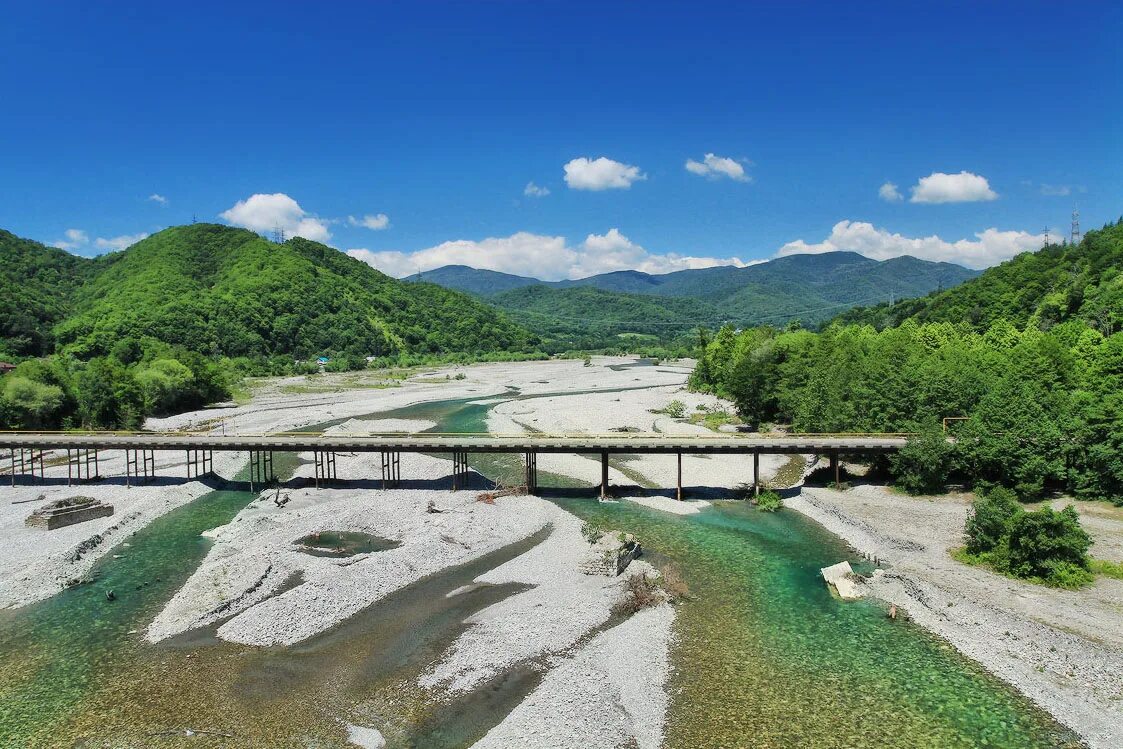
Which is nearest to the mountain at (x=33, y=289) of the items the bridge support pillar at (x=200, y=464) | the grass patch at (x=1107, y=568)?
the bridge support pillar at (x=200, y=464)

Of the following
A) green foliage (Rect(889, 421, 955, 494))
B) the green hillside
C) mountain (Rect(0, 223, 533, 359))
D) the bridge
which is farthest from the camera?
the green hillside

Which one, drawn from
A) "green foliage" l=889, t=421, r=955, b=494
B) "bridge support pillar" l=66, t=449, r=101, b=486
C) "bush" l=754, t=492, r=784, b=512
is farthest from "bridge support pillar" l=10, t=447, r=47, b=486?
"green foliage" l=889, t=421, r=955, b=494

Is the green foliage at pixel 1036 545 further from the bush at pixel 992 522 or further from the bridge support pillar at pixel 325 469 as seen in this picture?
the bridge support pillar at pixel 325 469

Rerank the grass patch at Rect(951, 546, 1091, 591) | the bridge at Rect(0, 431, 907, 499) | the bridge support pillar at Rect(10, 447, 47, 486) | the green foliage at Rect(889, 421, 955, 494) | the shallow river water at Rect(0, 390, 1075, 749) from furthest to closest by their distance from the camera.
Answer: the bridge support pillar at Rect(10, 447, 47, 486)
the bridge at Rect(0, 431, 907, 499)
the green foliage at Rect(889, 421, 955, 494)
the grass patch at Rect(951, 546, 1091, 591)
the shallow river water at Rect(0, 390, 1075, 749)

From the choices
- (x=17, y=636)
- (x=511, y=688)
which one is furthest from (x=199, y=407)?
(x=511, y=688)

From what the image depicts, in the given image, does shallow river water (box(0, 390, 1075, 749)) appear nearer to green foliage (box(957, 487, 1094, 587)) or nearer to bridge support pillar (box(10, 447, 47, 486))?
green foliage (box(957, 487, 1094, 587))

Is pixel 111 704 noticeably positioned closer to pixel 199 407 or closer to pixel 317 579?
pixel 317 579

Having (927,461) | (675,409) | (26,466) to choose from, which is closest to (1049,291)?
(675,409)
